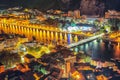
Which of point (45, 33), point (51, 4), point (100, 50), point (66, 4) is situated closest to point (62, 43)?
point (100, 50)

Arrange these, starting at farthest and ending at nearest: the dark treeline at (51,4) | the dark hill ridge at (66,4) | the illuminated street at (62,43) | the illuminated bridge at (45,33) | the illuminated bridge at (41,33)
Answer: the dark treeline at (51,4) → the dark hill ridge at (66,4) → the illuminated bridge at (41,33) → the illuminated bridge at (45,33) → the illuminated street at (62,43)

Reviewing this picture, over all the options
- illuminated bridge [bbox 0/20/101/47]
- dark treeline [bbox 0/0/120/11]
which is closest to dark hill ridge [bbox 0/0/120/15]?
dark treeline [bbox 0/0/120/11]

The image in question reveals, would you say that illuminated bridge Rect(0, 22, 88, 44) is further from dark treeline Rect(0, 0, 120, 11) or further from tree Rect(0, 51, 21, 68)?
dark treeline Rect(0, 0, 120, 11)

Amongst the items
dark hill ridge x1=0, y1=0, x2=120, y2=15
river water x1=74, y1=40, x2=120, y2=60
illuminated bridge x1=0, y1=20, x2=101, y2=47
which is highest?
dark hill ridge x1=0, y1=0, x2=120, y2=15

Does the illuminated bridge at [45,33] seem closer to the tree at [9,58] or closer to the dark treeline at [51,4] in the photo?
the tree at [9,58]

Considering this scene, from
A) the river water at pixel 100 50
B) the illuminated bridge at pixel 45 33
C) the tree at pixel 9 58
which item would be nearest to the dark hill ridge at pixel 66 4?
the illuminated bridge at pixel 45 33

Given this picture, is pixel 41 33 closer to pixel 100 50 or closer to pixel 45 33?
pixel 45 33
